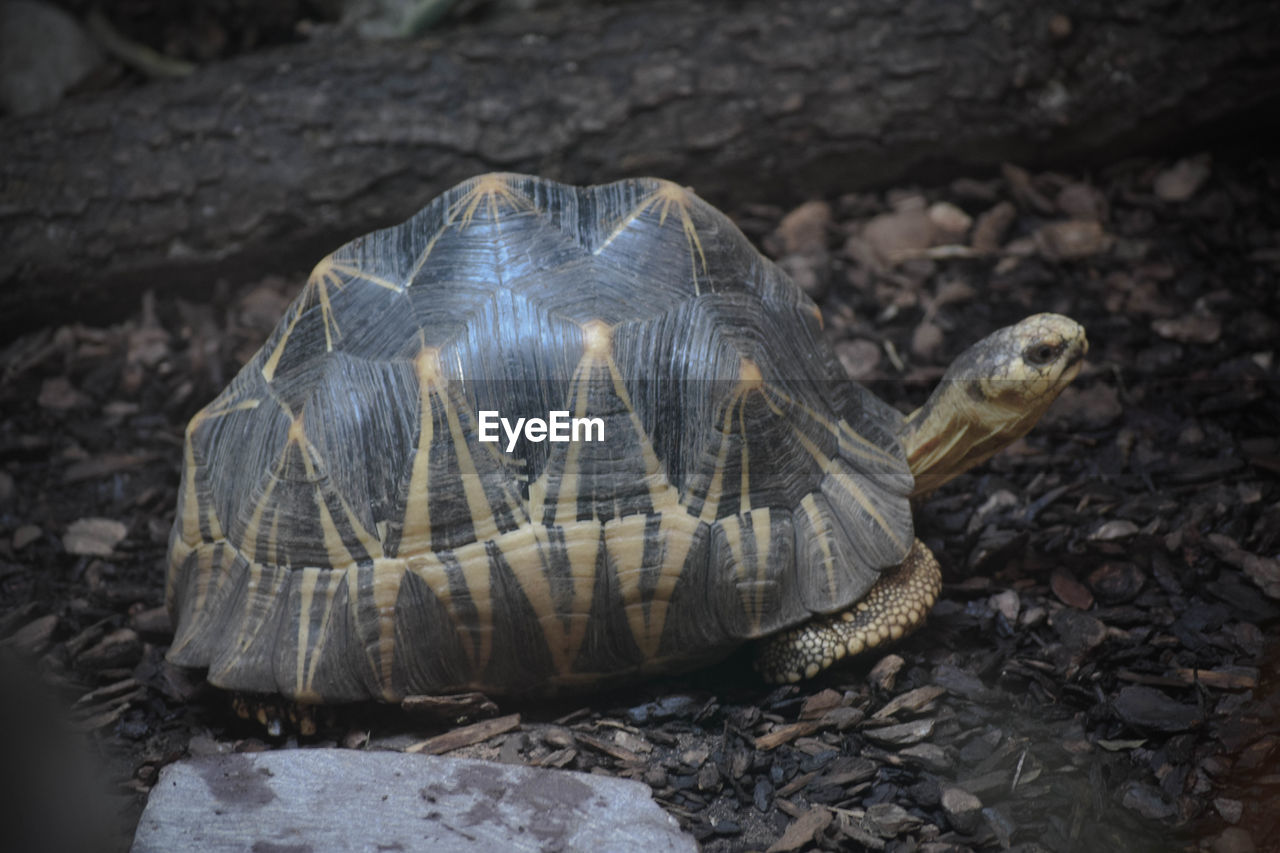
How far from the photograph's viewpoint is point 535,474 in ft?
8.91

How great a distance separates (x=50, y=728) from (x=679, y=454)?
1.74m

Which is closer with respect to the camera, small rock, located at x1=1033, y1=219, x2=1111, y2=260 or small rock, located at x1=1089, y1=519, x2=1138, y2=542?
small rock, located at x1=1089, y1=519, x2=1138, y2=542

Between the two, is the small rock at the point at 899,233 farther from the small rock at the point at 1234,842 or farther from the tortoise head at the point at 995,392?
the small rock at the point at 1234,842

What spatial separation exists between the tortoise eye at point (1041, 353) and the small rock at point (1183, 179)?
7.64 ft

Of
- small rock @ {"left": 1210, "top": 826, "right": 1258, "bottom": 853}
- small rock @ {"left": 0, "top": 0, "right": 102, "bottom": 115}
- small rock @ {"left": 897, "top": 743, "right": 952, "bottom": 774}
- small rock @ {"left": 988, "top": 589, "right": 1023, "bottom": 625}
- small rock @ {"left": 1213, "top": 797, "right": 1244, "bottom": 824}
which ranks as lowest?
small rock @ {"left": 1210, "top": 826, "right": 1258, "bottom": 853}

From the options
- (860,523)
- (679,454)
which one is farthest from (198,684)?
(860,523)

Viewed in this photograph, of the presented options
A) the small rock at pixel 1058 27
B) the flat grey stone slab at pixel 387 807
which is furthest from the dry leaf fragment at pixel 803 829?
the small rock at pixel 1058 27

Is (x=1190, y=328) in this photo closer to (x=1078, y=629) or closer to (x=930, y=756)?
(x=1078, y=629)

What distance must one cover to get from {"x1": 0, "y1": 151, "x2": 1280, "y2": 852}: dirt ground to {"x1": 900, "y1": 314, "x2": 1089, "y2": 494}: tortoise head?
0.40 meters

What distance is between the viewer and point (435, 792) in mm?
2535

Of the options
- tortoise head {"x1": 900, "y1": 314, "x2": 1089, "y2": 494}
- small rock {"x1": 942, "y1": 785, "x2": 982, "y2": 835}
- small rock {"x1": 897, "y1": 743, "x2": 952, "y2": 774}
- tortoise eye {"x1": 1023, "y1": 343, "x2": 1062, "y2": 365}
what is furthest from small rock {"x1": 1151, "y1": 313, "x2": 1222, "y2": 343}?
small rock {"x1": 942, "y1": 785, "x2": 982, "y2": 835}

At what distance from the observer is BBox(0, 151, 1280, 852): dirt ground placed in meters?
2.60

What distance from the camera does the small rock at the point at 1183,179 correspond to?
4.77m

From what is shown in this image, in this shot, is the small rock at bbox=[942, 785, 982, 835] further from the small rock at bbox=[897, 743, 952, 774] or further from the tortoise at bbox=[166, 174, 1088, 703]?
the tortoise at bbox=[166, 174, 1088, 703]
